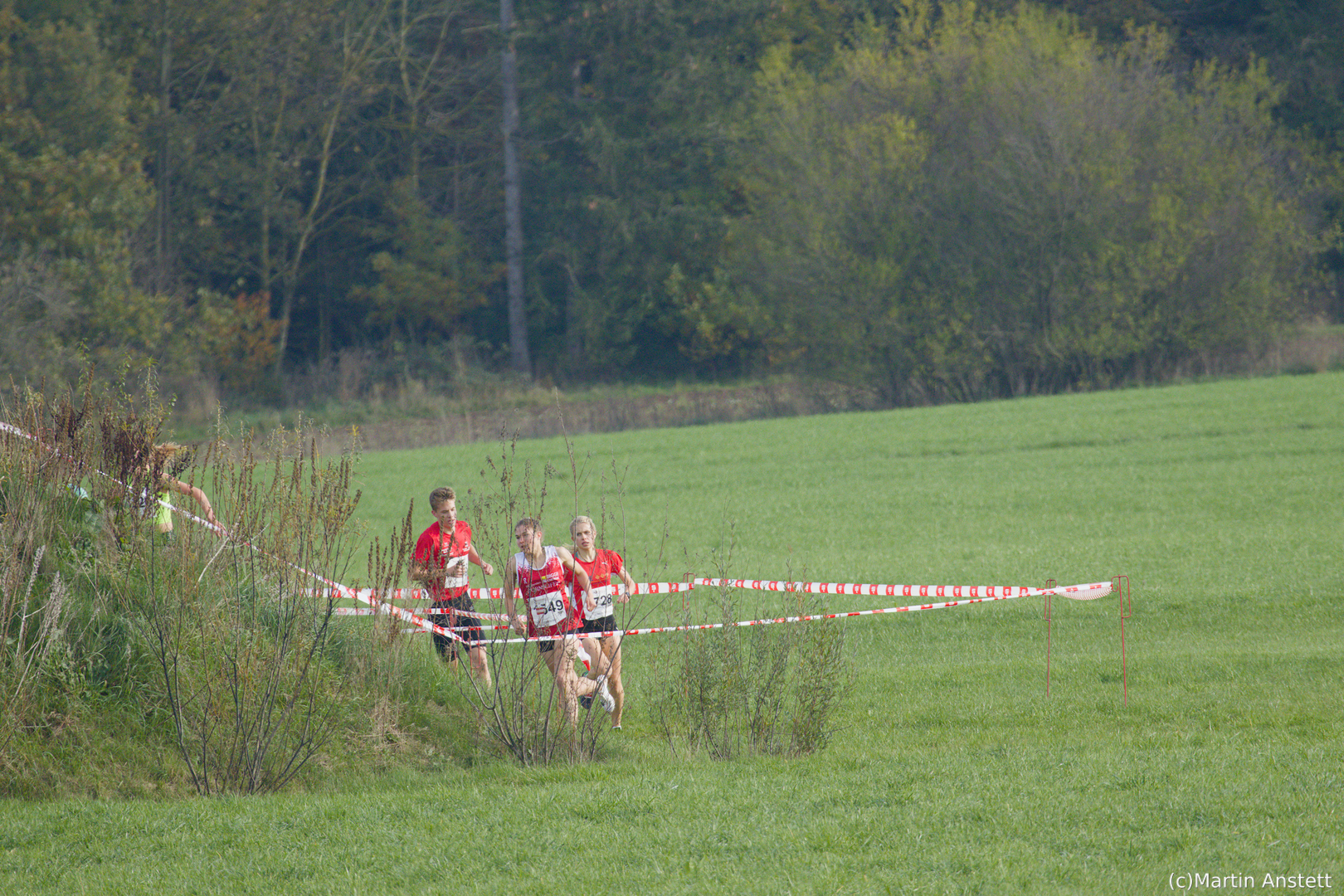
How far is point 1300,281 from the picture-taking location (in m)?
36.7

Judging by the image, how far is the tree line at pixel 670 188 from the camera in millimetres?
34594

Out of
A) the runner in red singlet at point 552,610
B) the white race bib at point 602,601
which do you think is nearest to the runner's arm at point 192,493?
the runner in red singlet at point 552,610

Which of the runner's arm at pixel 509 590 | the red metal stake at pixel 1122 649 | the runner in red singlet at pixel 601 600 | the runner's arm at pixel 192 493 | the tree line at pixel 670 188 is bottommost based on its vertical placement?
the red metal stake at pixel 1122 649

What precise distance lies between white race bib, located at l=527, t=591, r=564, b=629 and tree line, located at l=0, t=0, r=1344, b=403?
26895 millimetres

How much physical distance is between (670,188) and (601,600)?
40.3 meters

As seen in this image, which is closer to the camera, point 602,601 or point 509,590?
point 509,590

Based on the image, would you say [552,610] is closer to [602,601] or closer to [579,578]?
[579,578]

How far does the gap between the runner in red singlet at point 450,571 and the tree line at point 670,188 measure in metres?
25.2

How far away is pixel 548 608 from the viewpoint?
26.9 ft

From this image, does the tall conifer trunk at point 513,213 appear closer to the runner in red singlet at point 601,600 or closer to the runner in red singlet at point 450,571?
the runner in red singlet at point 450,571

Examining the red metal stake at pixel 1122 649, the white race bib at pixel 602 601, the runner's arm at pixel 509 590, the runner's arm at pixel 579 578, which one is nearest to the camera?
the runner's arm at pixel 509 590

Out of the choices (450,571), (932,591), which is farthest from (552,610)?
(932,591)

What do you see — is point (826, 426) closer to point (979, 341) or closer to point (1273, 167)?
point (979, 341)

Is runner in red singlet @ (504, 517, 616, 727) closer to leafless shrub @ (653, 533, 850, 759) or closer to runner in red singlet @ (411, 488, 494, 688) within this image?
runner in red singlet @ (411, 488, 494, 688)
